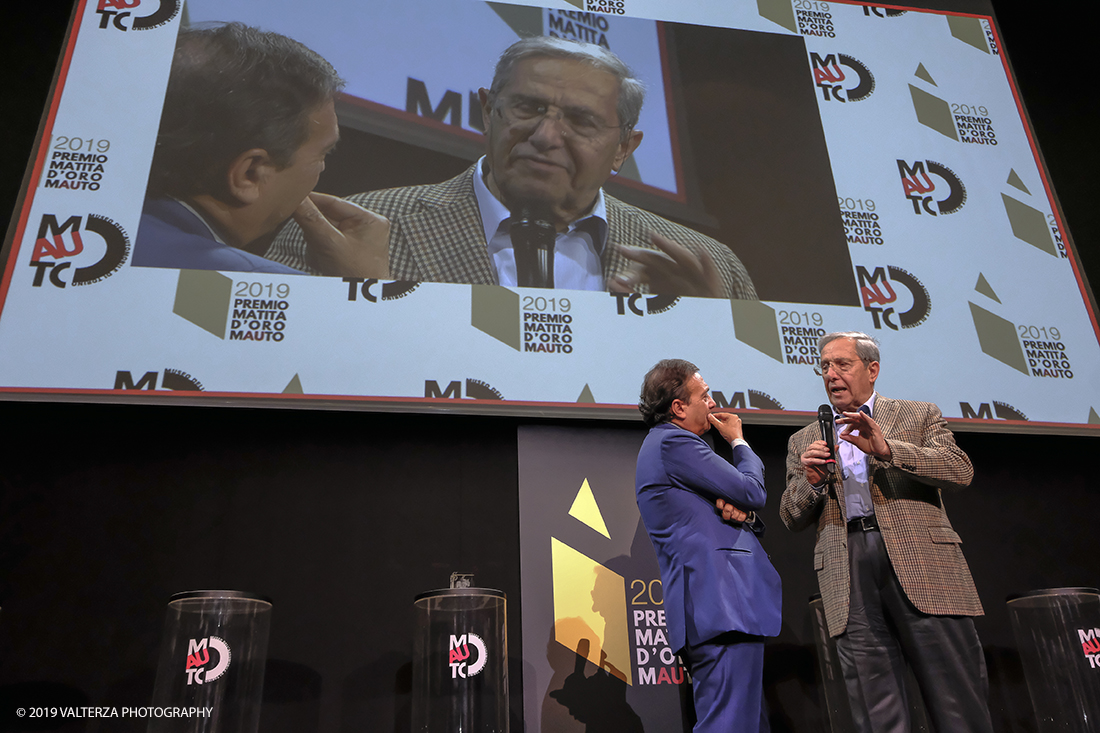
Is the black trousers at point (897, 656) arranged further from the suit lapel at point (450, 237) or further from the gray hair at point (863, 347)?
the suit lapel at point (450, 237)

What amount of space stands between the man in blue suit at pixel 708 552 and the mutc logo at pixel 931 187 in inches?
79.5

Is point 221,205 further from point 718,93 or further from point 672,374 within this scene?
point 718,93

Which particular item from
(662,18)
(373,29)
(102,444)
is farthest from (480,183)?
(102,444)

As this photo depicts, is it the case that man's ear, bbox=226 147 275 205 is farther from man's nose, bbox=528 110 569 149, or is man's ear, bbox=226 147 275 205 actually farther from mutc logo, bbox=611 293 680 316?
mutc logo, bbox=611 293 680 316

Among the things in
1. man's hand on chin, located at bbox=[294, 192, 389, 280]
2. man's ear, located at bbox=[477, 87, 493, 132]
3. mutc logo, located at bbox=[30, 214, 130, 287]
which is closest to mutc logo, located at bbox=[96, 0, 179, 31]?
mutc logo, located at bbox=[30, 214, 130, 287]

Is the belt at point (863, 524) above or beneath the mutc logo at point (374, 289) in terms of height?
beneath

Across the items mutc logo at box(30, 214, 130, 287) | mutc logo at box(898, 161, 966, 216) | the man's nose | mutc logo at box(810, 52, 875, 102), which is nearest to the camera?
mutc logo at box(30, 214, 130, 287)

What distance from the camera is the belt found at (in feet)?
6.37

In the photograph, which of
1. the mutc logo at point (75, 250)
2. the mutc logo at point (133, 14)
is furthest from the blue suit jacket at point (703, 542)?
the mutc logo at point (133, 14)

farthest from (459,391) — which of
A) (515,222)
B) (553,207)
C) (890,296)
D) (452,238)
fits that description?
(890,296)

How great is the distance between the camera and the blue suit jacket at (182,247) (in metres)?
2.77

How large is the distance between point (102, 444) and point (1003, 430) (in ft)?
11.2

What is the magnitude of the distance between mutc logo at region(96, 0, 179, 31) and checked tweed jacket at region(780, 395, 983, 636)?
119 inches

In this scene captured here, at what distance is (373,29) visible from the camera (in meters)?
3.31
